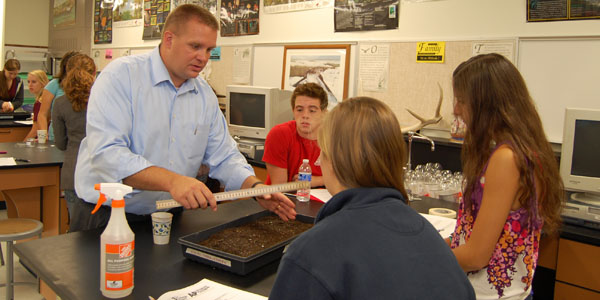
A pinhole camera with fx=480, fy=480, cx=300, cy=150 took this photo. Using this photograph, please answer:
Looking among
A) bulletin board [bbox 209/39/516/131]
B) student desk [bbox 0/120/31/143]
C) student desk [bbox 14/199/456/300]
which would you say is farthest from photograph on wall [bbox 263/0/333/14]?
student desk [bbox 0/120/31/143]

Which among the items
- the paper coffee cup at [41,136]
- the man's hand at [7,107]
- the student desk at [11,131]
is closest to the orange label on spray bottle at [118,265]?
the paper coffee cup at [41,136]

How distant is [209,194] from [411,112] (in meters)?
2.47

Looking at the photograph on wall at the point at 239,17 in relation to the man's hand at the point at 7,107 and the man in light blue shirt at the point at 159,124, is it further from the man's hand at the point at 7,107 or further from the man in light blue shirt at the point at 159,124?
the man's hand at the point at 7,107

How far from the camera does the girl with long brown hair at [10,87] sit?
22.4 ft

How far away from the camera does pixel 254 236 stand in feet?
5.30

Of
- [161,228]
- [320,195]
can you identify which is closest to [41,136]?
[320,195]

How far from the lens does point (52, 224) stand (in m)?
4.12

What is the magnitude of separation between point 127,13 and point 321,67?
406 centimetres

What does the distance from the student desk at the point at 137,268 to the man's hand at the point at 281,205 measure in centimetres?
32

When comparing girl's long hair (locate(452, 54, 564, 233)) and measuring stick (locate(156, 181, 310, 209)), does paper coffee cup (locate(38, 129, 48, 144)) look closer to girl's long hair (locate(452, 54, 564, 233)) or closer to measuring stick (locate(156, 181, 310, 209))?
measuring stick (locate(156, 181, 310, 209))

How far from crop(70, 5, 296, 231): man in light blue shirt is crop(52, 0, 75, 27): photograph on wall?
287 inches

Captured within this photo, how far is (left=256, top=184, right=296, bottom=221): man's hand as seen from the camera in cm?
178

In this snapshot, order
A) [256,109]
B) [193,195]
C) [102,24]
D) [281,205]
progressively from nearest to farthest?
[193,195]
[281,205]
[256,109]
[102,24]

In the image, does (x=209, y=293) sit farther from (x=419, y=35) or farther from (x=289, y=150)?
(x=419, y=35)
